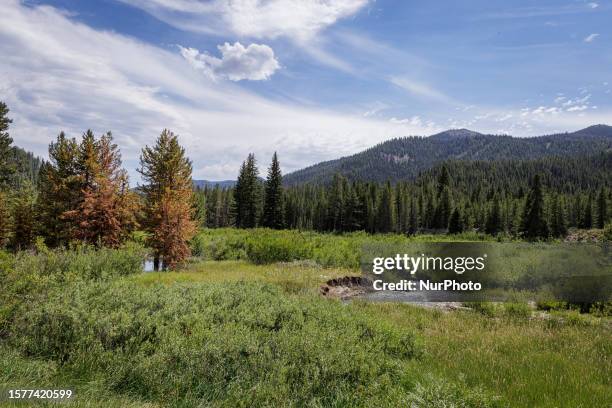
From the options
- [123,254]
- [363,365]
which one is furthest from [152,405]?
[123,254]

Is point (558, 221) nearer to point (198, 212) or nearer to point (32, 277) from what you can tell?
point (198, 212)

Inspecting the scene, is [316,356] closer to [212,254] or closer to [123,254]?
[123,254]

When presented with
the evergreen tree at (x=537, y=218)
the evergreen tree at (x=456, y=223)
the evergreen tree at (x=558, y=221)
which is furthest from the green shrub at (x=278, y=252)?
the evergreen tree at (x=558, y=221)

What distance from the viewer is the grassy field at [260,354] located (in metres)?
6.25

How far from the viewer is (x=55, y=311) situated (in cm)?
810

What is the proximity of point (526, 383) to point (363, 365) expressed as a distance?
9.71 ft

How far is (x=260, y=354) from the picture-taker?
7.01 meters

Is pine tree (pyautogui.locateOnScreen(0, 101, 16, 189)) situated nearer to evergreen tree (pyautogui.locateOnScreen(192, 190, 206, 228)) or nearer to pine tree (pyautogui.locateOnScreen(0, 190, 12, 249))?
pine tree (pyautogui.locateOnScreen(0, 190, 12, 249))

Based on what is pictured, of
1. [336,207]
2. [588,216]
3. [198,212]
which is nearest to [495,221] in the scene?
[336,207]

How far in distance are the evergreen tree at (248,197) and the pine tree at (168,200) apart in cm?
4305

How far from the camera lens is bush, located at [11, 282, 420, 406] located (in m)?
6.38

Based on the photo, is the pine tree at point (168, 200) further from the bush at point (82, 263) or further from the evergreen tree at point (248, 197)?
the evergreen tree at point (248, 197)

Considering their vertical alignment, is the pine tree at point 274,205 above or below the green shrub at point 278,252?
above

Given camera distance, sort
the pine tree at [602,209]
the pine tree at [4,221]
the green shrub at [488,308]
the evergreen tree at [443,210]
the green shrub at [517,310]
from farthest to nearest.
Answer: the pine tree at [602,209] → the evergreen tree at [443,210] → the pine tree at [4,221] → the green shrub at [488,308] → the green shrub at [517,310]
